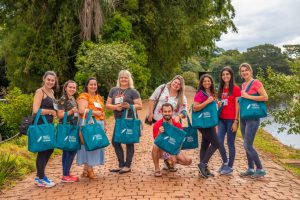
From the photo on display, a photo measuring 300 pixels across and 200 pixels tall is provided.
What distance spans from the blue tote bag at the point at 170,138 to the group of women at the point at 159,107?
27 centimetres

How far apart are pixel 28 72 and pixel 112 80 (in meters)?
4.78

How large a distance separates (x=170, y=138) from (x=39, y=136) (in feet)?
6.55

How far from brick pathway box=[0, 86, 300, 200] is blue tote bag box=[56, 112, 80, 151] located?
0.65m

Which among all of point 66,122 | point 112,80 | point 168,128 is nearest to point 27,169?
point 66,122

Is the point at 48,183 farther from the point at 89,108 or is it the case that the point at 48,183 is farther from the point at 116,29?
the point at 116,29

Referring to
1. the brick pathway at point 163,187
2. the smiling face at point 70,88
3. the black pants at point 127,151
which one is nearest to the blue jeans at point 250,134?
the brick pathway at point 163,187

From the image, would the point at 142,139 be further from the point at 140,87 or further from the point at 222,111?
the point at 140,87

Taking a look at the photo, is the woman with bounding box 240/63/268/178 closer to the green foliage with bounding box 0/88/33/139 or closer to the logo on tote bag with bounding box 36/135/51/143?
the logo on tote bag with bounding box 36/135/51/143

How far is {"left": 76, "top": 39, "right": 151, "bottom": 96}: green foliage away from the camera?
1745 cm

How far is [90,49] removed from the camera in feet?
61.1

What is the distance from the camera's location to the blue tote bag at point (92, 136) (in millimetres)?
6141

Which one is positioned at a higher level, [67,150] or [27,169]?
[67,150]

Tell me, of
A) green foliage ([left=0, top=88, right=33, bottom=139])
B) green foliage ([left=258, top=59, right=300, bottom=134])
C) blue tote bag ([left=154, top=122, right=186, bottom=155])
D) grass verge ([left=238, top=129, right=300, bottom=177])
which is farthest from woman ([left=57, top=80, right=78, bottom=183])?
green foliage ([left=0, top=88, right=33, bottom=139])

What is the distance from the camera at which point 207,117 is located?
637 centimetres
